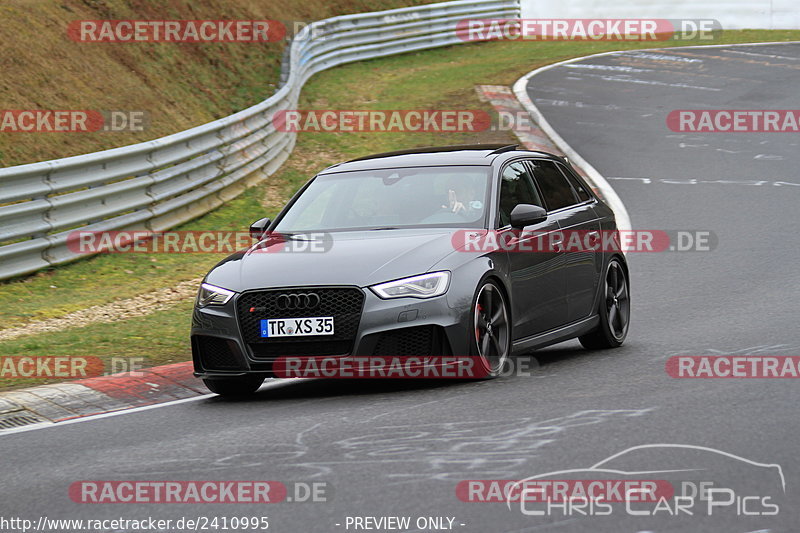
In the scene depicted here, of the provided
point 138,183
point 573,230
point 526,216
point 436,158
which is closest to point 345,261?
point 526,216

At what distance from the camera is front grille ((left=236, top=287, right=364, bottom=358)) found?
8.20 m

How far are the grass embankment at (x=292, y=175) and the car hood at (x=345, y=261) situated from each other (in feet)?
6.13

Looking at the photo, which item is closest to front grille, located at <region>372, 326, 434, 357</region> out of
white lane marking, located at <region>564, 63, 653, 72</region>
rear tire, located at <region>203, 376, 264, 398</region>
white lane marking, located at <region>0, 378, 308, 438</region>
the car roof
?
rear tire, located at <region>203, 376, 264, 398</region>

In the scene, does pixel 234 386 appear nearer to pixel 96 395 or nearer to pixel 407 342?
pixel 96 395

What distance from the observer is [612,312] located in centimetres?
1070

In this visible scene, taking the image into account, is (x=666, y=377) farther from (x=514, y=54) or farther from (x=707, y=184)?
(x=514, y=54)

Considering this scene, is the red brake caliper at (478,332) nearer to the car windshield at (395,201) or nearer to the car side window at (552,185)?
the car windshield at (395,201)

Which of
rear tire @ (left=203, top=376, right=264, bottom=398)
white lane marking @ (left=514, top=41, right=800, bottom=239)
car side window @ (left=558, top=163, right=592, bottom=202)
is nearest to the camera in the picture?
rear tire @ (left=203, top=376, right=264, bottom=398)

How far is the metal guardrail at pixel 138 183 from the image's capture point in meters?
13.9

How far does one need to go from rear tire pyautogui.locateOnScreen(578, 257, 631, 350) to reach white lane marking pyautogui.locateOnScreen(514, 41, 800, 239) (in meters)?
6.11

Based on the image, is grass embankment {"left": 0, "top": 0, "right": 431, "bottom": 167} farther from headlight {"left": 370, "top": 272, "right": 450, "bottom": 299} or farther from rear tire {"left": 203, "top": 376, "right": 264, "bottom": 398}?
headlight {"left": 370, "top": 272, "right": 450, "bottom": 299}

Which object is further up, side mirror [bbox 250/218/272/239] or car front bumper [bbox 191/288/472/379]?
side mirror [bbox 250/218/272/239]


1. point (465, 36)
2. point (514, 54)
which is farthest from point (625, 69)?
point (465, 36)

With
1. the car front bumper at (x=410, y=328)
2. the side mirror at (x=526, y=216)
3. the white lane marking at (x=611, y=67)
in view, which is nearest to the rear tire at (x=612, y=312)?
the side mirror at (x=526, y=216)
